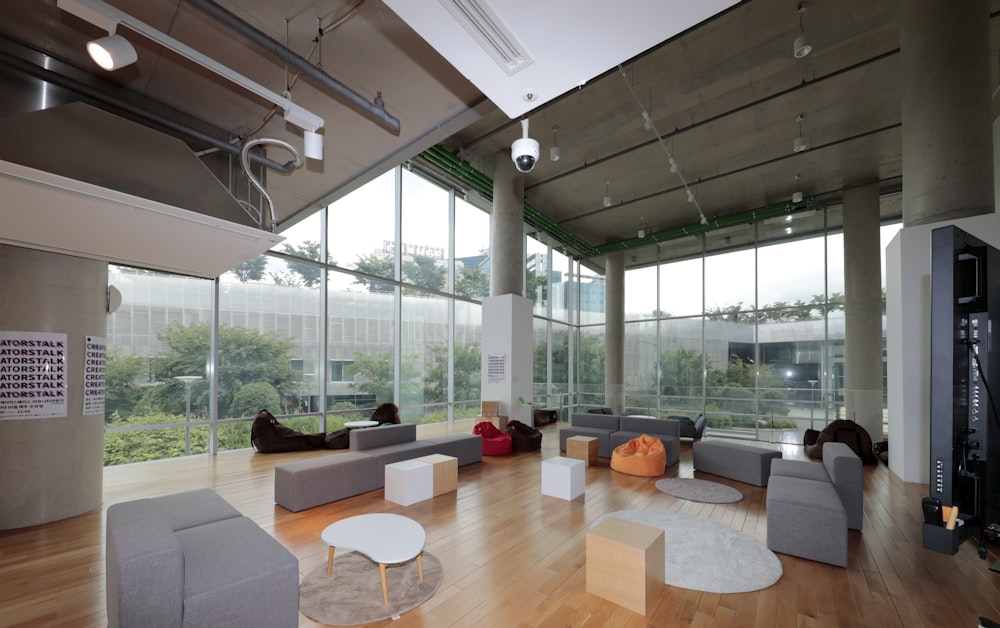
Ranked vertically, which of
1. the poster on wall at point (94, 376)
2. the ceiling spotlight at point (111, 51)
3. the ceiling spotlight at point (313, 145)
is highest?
the ceiling spotlight at point (111, 51)

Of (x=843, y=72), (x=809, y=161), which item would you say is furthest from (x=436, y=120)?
(x=809, y=161)

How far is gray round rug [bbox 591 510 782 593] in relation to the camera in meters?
3.25

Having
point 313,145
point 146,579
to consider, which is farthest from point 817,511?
point 313,145

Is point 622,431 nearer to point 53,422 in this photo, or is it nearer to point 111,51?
point 53,422

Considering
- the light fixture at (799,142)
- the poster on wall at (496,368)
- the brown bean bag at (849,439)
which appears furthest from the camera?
the poster on wall at (496,368)

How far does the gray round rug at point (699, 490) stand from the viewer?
5230 mm

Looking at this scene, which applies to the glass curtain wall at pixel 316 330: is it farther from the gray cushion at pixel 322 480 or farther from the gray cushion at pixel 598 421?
the gray cushion at pixel 598 421

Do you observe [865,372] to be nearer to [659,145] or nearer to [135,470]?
[659,145]

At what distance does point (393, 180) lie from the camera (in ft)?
31.3

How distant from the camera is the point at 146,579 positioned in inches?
81.0

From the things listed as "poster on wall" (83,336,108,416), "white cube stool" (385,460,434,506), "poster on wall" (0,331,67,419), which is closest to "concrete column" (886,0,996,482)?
A: "white cube stool" (385,460,434,506)

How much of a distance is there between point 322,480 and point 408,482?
94 centimetres

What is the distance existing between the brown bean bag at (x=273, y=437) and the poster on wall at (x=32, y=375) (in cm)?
315

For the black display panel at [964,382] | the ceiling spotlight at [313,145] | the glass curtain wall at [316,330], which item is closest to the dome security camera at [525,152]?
the ceiling spotlight at [313,145]
